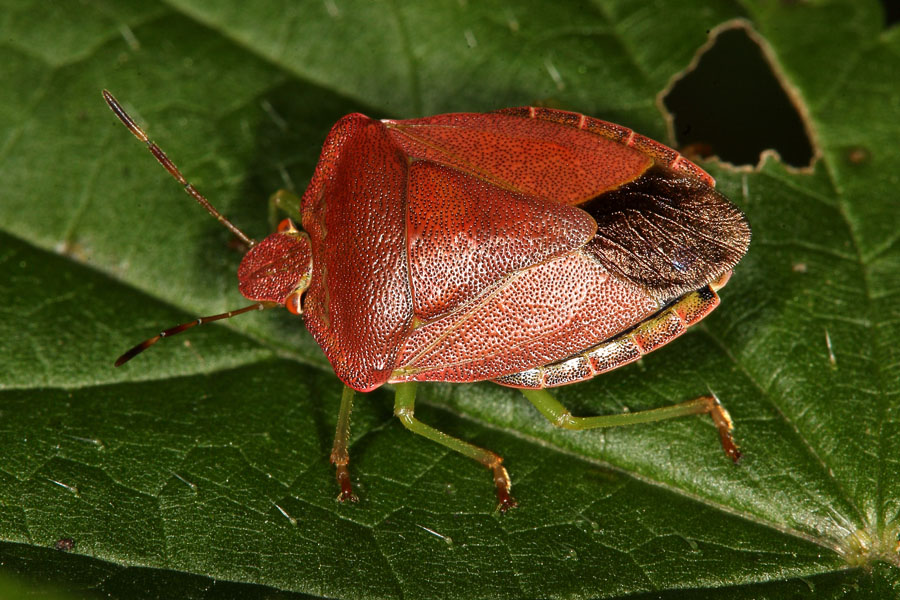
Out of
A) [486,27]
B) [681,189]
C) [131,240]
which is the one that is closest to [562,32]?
[486,27]

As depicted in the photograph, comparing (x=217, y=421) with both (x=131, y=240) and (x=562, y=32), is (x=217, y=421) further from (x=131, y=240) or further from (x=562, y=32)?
(x=562, y=32)

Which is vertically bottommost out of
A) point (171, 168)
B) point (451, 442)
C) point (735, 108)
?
point (451, 442)

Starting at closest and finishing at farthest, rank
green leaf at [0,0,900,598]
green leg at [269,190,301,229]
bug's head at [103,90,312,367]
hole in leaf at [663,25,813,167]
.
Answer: green leaf at [0,0,900,598] < bug's head at [103,90,312,367] < green leg at [269,190,301,229] < hole in leaf at [663,25,813,167]

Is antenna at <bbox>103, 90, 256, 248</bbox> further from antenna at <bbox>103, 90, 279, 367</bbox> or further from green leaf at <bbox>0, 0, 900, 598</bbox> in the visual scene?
green leaf at <bbox>0, 0, 900, 598</bbox>

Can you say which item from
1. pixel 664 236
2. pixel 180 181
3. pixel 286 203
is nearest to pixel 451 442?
pixel 664 236

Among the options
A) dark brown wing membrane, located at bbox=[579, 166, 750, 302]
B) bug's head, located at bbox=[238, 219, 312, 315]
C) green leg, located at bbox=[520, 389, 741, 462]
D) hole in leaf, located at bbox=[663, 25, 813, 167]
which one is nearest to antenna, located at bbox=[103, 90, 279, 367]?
bug's head, located at bbox=[238, 219, 312, 315]

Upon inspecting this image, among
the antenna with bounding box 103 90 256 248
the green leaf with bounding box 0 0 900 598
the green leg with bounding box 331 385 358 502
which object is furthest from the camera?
the antenna with bounding box 103 90 256 248

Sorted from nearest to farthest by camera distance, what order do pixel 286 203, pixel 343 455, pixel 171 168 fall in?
pixel 343 455
pixel 171 168
pixel 286 203

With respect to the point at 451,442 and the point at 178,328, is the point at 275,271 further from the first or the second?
the point at 451,442
